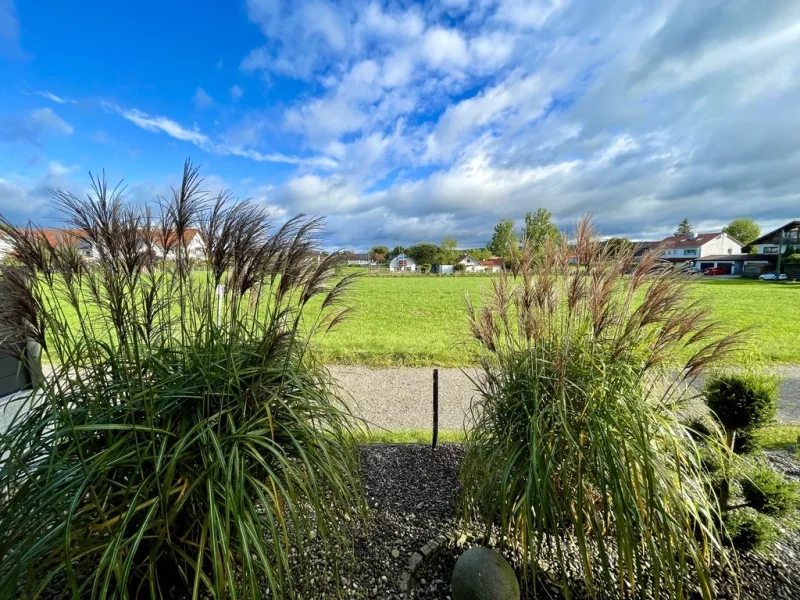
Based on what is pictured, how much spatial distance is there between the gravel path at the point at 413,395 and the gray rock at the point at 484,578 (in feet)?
6.15

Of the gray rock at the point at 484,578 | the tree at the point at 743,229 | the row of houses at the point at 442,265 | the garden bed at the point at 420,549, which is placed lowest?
the garden bed at the point at 420,549

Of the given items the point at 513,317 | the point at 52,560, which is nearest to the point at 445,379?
the point at 513,317

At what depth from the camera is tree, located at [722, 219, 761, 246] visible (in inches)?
2675

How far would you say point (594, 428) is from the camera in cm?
169

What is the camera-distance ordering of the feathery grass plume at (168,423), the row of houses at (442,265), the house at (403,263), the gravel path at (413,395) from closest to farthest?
the feathery grass plume at (168,423) < the gravel path at (413,395) < the row of houses at (442,265) < the house at (403,263)

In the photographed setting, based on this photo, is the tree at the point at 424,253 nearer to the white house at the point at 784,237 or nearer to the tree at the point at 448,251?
the tree at the point at 448,251

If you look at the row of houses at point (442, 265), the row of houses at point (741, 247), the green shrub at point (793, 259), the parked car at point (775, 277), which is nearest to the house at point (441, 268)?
the row of houses at point (442, 265)

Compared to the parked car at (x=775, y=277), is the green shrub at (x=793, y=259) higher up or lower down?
higher up

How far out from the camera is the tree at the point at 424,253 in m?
72.0

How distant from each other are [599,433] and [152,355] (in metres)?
2.22

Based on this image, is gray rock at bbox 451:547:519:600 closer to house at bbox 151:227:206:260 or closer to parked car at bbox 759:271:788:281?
house at bbox 151:227:206:260

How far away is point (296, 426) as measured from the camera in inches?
67.1

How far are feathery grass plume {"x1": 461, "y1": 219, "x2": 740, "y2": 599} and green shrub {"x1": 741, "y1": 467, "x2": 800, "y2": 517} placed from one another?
0.19 metres

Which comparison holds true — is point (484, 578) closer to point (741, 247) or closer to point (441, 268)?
point (441, 268)
